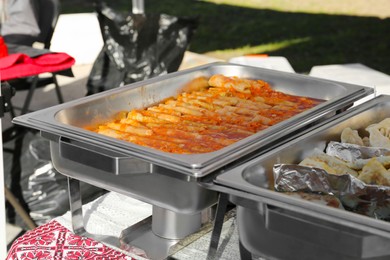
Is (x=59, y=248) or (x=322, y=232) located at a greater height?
(x=322, y=232)

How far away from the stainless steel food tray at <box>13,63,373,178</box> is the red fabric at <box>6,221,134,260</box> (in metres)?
0.29

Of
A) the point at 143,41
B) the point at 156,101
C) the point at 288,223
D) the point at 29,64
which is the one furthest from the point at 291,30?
the point at 288,223

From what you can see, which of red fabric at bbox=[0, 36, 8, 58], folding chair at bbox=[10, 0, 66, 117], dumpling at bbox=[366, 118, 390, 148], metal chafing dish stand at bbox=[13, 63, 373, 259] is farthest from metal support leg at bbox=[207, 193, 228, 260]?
folding chair at bbox=[10, 0, 66, 117]

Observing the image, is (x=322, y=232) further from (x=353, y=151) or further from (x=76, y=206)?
(x=76, y=206)

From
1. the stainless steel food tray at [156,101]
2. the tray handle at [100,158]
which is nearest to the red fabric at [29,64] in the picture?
the stainless steel food tray at [156,101]

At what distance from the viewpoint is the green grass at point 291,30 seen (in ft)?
19.9

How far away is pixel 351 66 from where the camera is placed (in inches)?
89.4

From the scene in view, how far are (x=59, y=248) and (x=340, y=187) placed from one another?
0.71 m

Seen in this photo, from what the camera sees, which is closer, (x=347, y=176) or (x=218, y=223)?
(x=347, y=176)

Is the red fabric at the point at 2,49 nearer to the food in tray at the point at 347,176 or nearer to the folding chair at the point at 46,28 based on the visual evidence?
the folding chair at the point at 46,28

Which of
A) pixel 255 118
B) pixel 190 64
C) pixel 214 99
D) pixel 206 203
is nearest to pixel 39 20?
pixel 190 64

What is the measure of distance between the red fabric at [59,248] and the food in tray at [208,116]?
0.28 m

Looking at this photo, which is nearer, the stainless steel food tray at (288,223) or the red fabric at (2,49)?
the stainless steel food tray at (288,223)

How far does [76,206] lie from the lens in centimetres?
144
